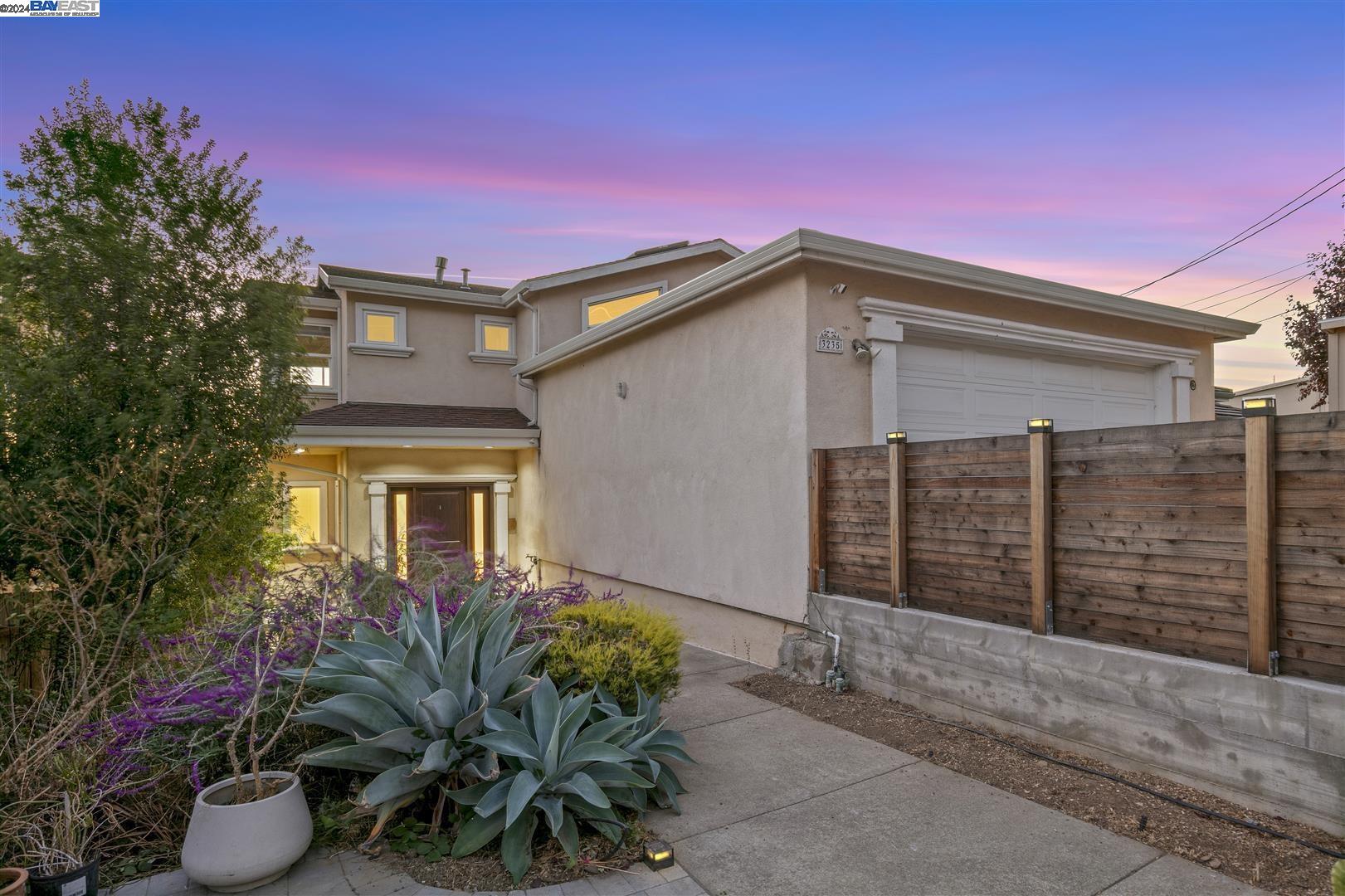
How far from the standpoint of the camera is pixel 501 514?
1299 cm

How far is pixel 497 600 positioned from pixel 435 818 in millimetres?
1733

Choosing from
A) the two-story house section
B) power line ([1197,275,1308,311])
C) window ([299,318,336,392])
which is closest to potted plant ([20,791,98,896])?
the two-story house section

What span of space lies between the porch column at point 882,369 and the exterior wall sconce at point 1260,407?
302cm

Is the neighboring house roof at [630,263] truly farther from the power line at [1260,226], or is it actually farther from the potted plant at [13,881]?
the potted plant at [13,881]

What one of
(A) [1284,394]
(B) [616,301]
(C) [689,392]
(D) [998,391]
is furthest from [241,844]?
(A) [1284,394]

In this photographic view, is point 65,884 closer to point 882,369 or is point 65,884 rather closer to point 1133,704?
point 1133,704

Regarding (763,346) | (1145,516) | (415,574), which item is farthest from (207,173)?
(1145,516)

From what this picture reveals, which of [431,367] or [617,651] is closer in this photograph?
[617,651]

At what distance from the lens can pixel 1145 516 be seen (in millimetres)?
4000

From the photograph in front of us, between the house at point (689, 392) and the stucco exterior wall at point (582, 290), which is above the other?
the stucco exterior wall at point (582, 290)

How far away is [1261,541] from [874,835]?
2.47 m

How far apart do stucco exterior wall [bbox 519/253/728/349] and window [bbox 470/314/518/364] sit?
1.35 ft

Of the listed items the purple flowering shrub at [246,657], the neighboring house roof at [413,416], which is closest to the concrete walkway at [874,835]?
the purple flowering shrub at [246,657]

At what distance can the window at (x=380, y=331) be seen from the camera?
12.5 metres
